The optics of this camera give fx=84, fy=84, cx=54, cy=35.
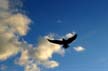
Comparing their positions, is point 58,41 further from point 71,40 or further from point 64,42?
point 71,40

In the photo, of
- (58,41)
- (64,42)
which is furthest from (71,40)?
(58,41)

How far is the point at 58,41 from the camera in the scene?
57.6 ft

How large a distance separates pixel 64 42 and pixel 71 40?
153 cm

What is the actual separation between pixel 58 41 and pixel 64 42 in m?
1.33

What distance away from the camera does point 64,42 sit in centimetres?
1698
